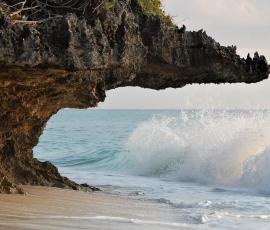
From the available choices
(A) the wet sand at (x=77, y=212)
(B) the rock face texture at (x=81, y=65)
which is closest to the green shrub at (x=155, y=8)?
(B) the rock face texture at (x=81, y=65)

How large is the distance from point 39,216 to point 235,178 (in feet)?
29.7

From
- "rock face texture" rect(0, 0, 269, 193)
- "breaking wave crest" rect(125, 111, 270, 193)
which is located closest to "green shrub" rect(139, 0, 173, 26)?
"rock face texture" rect(0, 0, 269, 193)

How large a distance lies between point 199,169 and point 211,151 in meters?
1.58

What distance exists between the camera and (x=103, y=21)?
24.6 feet

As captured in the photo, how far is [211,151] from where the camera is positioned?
741 inches

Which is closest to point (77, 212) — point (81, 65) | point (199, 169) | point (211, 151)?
point (81, 65)

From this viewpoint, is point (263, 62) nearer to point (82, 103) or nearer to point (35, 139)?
point (82, 103)

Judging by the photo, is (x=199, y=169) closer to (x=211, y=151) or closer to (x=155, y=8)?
(x=211, y=151)

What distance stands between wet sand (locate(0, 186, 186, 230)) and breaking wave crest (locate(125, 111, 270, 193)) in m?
5.63

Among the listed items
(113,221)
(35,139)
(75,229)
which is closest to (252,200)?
(35,139)

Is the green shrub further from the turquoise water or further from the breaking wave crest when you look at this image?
the breaking wave crest

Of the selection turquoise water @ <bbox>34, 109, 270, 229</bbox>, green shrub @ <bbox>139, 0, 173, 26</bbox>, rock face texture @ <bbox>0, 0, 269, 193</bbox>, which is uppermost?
green shrub @ <bbox>139, 0, 173, 26</bbox>

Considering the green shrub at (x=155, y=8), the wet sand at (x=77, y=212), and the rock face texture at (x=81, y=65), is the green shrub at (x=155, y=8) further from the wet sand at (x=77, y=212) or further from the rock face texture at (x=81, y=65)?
the wet sand at (x=77, y=212)

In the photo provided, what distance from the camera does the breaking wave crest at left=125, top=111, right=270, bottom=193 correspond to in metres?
16.0
